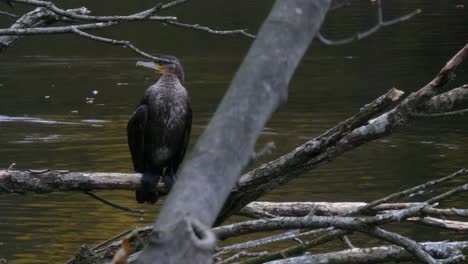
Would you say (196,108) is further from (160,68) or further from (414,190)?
(414,190)

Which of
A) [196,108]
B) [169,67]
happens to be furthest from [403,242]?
[196,108]

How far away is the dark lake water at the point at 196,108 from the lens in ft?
32.5

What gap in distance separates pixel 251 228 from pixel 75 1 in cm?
2338

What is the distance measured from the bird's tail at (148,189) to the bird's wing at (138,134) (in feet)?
1.68

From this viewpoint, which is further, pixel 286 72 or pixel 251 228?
pixel 251 228

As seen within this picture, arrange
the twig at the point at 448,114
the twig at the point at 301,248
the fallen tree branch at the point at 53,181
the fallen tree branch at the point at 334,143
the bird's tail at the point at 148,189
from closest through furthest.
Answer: the twig at the point at 448,114 < the fallen tree branch at the point at 334,143 < the twig at the point at 301,248 < the fallen tree branch at the point at 53,181 < the bird's tail at the point at 148,189

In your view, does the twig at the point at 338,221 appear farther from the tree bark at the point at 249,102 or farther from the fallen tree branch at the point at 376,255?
the tree bark at the point at 249,102

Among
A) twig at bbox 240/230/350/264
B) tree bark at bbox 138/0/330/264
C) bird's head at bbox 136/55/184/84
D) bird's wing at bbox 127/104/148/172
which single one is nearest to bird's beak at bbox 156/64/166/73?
bird's head at bbox 136/55/184/84

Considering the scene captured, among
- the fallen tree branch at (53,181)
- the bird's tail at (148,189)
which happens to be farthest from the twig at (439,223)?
the bird's tail at (148,189)

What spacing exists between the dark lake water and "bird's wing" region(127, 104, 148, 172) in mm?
2378

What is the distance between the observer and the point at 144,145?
20.5ft

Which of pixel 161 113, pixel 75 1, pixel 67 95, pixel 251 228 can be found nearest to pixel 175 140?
pixel 161 113

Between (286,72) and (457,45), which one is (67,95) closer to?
(457,45)

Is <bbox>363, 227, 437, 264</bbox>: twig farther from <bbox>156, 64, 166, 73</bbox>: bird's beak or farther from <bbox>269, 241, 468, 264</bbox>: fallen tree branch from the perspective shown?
<bbox>156, 64, 166, 73</bbox>: bird's beak
